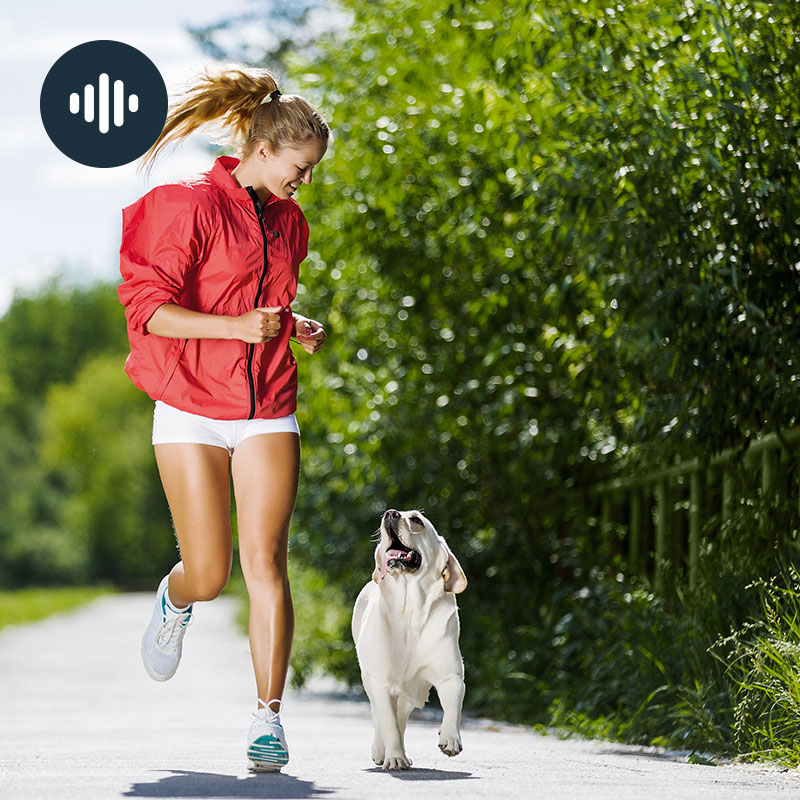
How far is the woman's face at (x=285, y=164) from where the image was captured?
4.98 m

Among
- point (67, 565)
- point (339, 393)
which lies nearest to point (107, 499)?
point (67, 565)

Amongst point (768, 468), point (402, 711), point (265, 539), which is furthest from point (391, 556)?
point (768, 468)

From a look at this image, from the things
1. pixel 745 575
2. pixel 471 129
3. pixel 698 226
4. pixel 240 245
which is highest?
pixel 471 129

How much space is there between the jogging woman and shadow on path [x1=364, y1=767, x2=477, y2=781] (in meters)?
0.40

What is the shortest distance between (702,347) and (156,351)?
2994mm

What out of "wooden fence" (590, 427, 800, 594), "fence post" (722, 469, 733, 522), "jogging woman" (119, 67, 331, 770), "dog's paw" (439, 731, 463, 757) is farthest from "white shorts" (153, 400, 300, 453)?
"fence post" (722, 469, 733, 522)

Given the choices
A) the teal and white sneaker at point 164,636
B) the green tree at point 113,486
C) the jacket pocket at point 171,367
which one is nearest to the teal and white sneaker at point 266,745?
the teal and white sneaker at point 164,636

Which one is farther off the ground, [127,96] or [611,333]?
[127,96]

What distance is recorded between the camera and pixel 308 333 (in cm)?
515

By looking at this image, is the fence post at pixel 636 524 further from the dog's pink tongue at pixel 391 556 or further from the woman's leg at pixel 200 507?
the woman's leg at pixel 200 507

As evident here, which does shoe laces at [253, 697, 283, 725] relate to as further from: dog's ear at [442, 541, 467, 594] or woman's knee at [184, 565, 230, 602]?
dog's ear at [442, 541, 467, 594]

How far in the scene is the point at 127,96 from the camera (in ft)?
25.7

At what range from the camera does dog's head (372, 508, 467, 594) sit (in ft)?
16.3

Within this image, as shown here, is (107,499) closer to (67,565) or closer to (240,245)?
(67,565)
